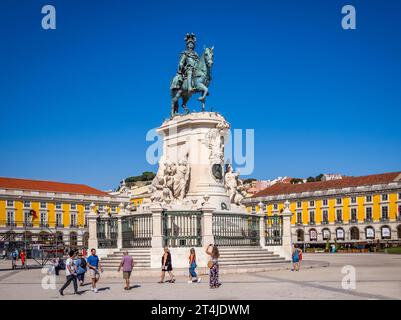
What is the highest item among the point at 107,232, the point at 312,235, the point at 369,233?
the point at 107,232

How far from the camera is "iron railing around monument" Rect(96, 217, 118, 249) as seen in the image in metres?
25.6

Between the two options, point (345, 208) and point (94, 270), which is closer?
point (94, 270)

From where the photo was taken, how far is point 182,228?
2306 centimetres

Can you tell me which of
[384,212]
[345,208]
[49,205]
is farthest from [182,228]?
[345,208]

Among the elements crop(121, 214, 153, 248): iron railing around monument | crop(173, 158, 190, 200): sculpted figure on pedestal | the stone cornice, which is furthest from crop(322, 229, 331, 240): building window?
crop(121, 214, 153, 248): iron railing around monument

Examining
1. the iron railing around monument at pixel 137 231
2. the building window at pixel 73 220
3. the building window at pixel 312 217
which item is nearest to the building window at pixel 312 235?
the building window at pixel 312 217

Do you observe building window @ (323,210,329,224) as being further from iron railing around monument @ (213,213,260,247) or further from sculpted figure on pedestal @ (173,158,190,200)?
sculpted figure on pedestal @ (173,158,190,200)

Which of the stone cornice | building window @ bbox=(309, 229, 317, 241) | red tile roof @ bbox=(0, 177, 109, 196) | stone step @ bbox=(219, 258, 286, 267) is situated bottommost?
building window @ bbox=(309, 229, 317, 241)

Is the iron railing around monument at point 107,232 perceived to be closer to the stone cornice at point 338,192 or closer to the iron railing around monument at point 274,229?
the iron railing around monument at point 274,229

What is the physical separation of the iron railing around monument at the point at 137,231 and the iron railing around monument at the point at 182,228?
82cm

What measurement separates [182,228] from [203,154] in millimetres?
3911

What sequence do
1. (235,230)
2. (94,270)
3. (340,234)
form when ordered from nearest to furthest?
(94,270) < (235,230) < (340,234)

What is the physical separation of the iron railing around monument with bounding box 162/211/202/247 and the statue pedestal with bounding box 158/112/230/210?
173 centimetres

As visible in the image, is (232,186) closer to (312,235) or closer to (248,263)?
(248,263)
